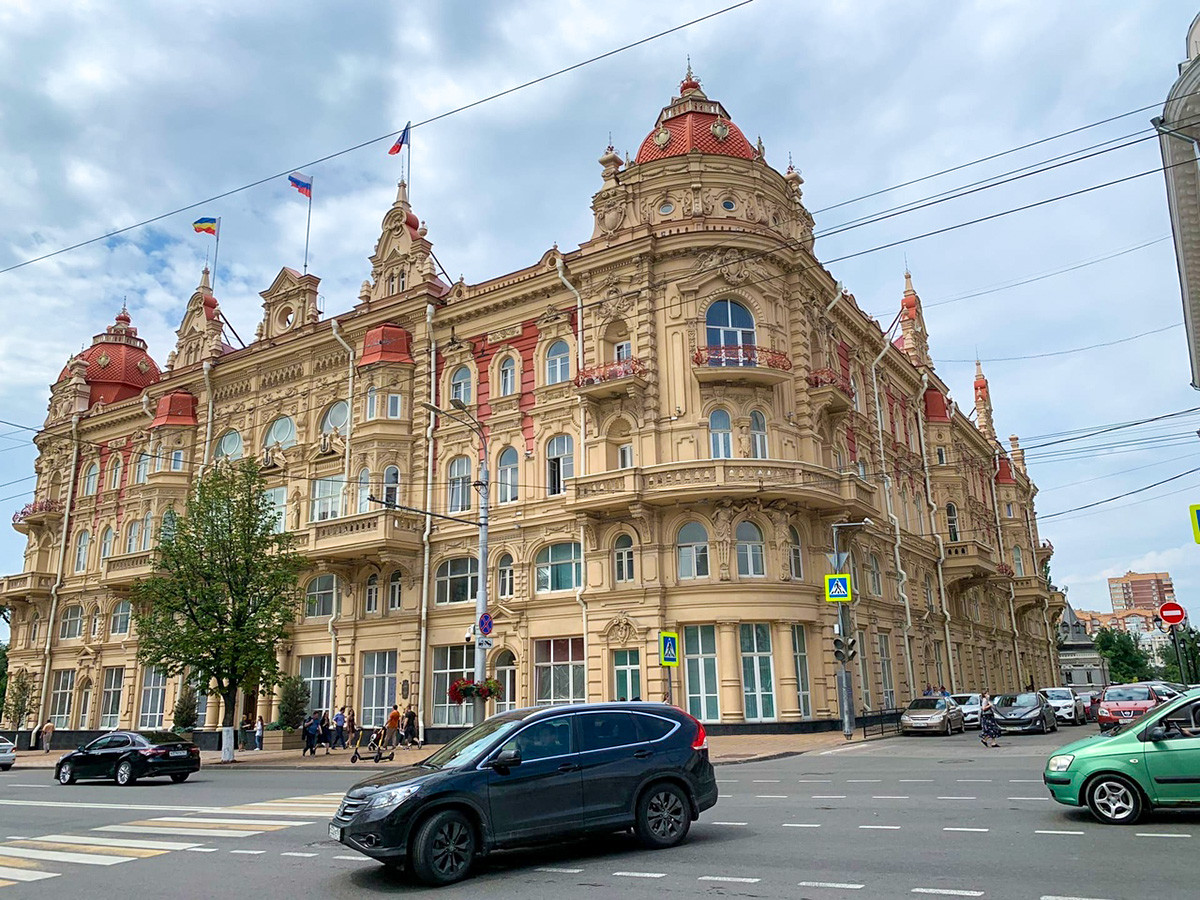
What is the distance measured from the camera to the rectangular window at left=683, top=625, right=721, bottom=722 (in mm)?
29422

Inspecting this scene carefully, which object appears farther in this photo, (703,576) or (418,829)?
(703,576)

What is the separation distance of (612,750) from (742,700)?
65.2ft

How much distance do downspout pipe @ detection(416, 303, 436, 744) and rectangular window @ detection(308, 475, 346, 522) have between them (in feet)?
14.5

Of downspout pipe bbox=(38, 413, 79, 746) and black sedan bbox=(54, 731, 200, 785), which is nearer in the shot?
black sedan bbox=(54, 731, 200, 785)

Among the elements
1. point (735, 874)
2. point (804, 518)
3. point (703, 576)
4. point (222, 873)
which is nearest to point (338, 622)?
point (703, 576)

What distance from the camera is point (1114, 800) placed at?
10797mm

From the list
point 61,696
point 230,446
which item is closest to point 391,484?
point 230,446

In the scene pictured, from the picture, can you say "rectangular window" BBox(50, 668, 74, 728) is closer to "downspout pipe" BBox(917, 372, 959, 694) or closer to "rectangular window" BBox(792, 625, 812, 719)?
"rectangular window" BBox(792, 625, 812, 719)

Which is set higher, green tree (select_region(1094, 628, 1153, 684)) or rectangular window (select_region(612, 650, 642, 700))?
green tree (select_region(1094, 628, 1153, 684))

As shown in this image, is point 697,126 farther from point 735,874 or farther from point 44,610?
point 44,610

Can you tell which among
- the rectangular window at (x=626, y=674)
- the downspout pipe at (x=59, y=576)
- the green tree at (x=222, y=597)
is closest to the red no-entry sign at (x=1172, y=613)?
the rectangular window at (x=626, y=674)

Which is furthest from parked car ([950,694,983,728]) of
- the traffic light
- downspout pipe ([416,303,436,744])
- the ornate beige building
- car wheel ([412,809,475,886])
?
car wheel ([412,809,475,886])

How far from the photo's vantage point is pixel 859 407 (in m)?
40.8

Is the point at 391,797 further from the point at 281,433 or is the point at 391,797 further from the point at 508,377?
the point at 281,433
